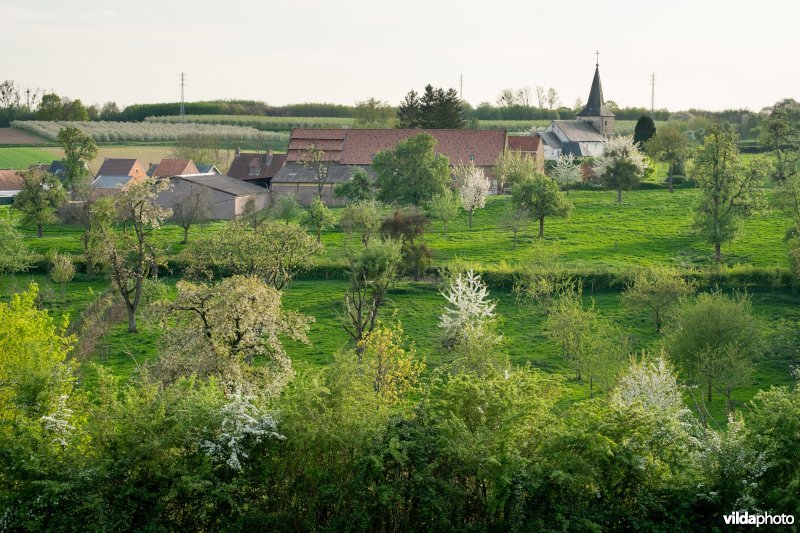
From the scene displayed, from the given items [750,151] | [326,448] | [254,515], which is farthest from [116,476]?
[750,151]

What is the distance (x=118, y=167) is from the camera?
91.1 meters

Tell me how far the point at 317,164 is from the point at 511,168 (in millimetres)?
17247

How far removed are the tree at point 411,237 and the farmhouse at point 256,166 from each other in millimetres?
37693

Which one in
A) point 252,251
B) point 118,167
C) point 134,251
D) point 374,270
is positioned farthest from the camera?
point 118,167

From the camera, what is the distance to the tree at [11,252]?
165ft

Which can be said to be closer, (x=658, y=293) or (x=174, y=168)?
(x=658, y=293)

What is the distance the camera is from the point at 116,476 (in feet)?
66.1

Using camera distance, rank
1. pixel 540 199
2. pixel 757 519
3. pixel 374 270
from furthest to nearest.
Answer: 1. pixel 540 199
2. pixel 374 270
3. pixel 757 519

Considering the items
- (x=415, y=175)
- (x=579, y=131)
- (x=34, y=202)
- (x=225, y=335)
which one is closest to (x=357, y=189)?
(x=415, y=175)

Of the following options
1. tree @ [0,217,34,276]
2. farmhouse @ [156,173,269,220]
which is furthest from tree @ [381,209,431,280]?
farmhouse @ [156,173,269,220]

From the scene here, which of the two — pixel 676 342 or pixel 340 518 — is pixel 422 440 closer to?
pixel 340 518

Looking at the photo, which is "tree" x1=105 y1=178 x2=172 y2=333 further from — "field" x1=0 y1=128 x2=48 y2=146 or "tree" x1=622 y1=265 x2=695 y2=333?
"field" x1=0 y1=128 x2=48 y2=146

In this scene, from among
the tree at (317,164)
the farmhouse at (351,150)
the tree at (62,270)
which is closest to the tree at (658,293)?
the tree at (62,270)

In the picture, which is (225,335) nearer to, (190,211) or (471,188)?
(190,211)
